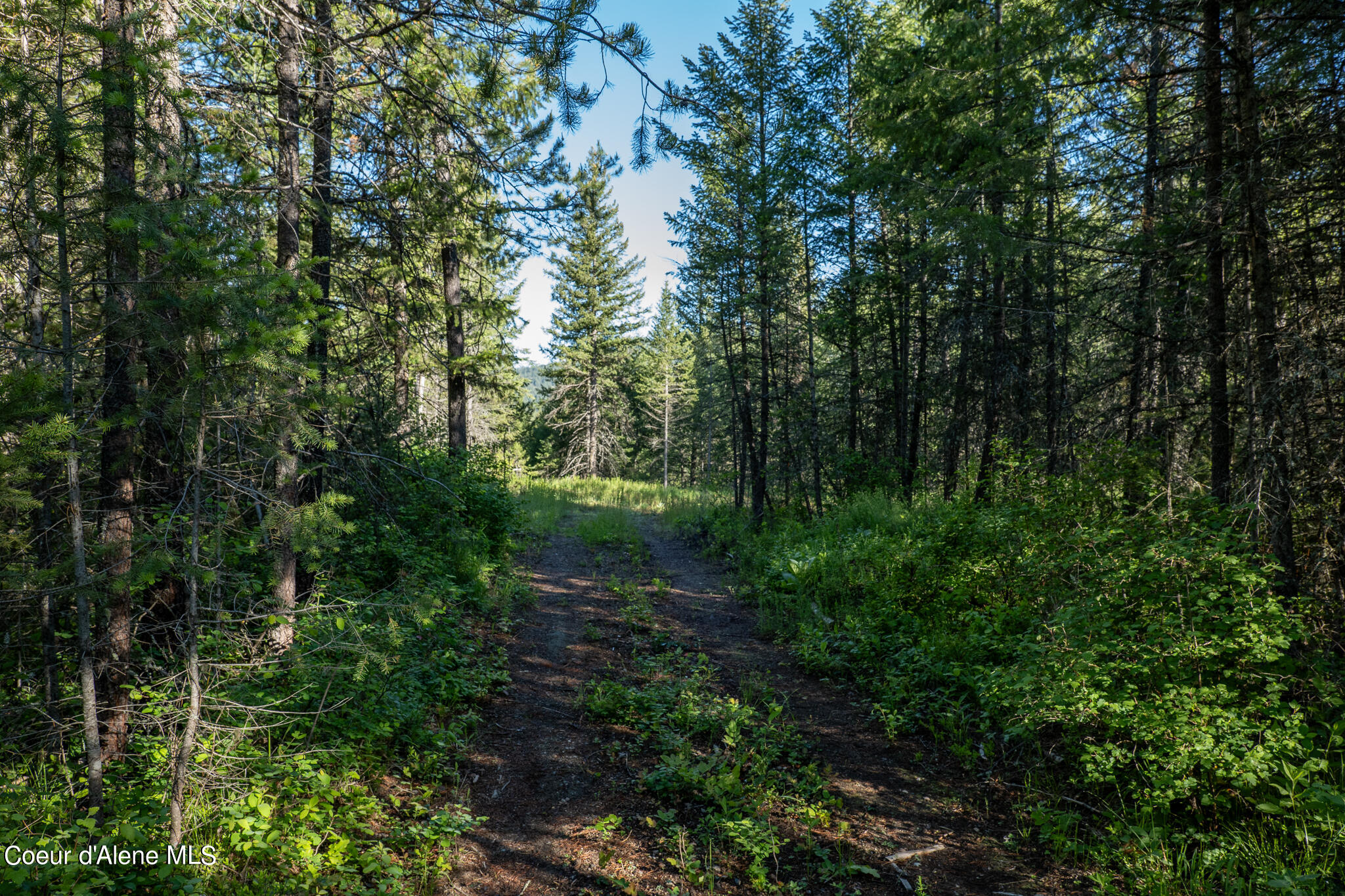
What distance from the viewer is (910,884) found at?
3.61m

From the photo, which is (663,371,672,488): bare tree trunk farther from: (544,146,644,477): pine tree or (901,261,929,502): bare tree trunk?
(901,261,929,502): bare tree trunk

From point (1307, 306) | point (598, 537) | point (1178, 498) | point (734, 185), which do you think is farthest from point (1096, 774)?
point (734, 185)

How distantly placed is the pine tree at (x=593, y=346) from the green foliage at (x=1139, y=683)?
24.8 m

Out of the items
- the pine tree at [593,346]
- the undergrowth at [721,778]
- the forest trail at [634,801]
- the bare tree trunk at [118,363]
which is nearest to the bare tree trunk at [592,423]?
the pine tree at [593,346]

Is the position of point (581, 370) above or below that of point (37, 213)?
above

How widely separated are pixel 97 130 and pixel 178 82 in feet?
6.96

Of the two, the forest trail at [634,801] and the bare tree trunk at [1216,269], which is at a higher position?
the bare tree trunk at [1216,269]

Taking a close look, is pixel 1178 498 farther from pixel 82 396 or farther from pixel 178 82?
pixel 178 82

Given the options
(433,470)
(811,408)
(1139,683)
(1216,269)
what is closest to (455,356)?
(433,470)

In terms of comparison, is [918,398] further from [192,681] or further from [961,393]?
[192,681]

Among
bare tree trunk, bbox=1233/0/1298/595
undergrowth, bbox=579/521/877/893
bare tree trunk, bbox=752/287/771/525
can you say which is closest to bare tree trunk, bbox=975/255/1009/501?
bare tree trunk, bbox=752/287/771/525

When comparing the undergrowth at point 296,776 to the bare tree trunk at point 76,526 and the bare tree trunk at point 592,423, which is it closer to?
the bare tree trunk at point 76,526

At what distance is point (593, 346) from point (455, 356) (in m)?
17.0

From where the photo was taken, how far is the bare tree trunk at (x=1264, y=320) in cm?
425
